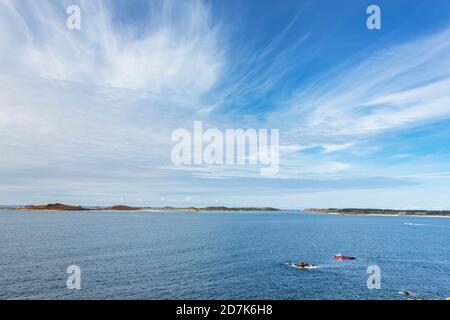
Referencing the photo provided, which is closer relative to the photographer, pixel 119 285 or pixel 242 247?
pixel 119 285

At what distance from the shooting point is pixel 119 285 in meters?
40.0

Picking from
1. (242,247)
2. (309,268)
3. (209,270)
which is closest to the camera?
(209,270)

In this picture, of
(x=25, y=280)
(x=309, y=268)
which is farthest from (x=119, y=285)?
(x=309, y=268)

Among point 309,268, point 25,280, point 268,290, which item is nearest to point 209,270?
point 268,290
